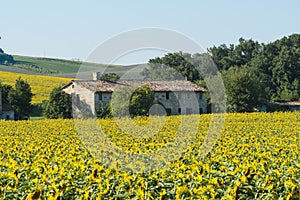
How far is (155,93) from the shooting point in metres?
61.2

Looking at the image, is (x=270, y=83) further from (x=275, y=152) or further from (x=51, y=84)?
(x=275, y=152)

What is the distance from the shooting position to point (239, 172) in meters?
9.05

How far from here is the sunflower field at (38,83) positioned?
71.7 m

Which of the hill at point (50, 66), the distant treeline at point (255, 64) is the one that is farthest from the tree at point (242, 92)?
the hill at point (50, 66)

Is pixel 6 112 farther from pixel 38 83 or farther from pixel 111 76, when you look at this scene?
pixel 38 83

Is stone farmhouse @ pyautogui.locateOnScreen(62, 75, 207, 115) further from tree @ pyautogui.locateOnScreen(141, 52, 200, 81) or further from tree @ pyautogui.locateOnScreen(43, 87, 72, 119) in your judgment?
tree @ pyautogui.locateOnScreen(141, 52, 200, 81)

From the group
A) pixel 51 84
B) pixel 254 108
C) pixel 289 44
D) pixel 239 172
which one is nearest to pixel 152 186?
pixel 239 172

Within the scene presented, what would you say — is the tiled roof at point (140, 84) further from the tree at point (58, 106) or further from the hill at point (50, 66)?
the hill at point (50, 66)

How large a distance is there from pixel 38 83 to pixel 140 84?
24143 millimetres

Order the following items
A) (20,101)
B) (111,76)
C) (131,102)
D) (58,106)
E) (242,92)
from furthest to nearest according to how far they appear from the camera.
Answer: (111,76) → (242,92) → (20,101) → (58,106) → (131,102)

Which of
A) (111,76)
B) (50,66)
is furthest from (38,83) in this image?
(50,66)

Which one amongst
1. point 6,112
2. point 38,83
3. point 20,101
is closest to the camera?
point 6,112

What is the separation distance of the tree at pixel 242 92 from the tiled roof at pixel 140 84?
4.36 meters

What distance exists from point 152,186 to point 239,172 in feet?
5.61
